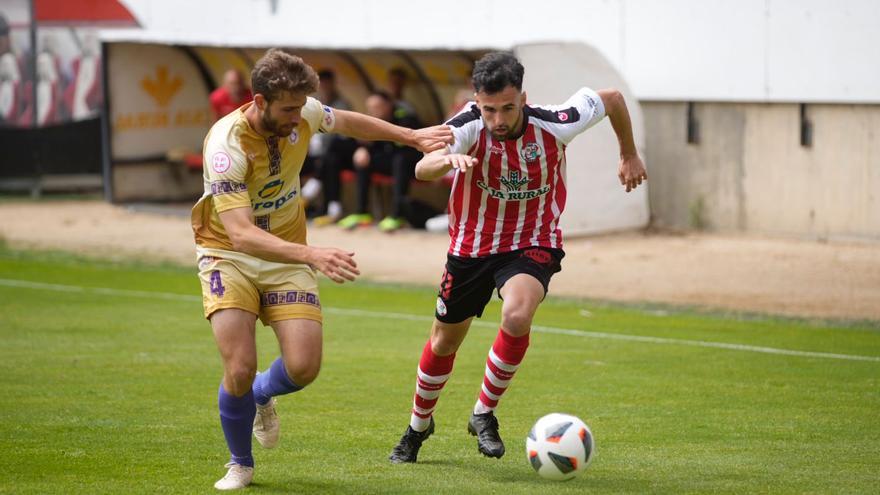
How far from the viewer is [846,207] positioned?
15.8 meters

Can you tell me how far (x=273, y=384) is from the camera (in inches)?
259

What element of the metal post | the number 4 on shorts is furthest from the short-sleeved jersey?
the metal post

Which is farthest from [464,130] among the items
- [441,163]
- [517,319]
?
[517,319]

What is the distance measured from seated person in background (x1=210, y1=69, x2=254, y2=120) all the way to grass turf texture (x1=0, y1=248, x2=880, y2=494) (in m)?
6.50

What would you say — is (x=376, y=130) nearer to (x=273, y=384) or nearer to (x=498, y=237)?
(x=498, y=237)

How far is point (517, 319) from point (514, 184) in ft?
2.33

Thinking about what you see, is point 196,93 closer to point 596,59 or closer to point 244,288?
point 596,59

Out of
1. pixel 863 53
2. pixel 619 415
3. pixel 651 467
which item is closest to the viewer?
pixel 651 467

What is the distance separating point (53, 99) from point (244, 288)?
1960 cm

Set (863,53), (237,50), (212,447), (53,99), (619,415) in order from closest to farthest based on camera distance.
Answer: (212,447)
(619,415)
(863,53)
(237,50)
(53,99)

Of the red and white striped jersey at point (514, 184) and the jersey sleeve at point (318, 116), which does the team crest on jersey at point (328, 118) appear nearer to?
the jersey sleeve at point (318, 116)

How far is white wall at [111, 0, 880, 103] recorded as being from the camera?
51.5 feet

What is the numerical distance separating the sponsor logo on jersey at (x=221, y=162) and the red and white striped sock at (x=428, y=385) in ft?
5.13

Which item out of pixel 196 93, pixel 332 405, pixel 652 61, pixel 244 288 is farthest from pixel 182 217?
pixel 244 288
